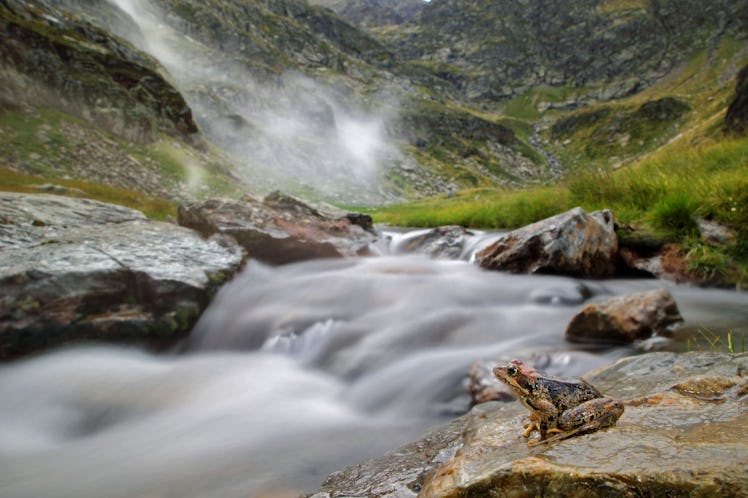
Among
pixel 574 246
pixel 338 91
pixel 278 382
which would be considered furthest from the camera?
pixel 338 91

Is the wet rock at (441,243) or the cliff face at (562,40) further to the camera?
the cliff face at (562,40)

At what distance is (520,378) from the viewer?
2172mm

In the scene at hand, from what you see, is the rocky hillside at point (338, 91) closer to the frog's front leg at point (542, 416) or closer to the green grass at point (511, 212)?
the green grass at point (511, 212)

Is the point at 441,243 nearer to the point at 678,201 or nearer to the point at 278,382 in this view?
the point at 678,201

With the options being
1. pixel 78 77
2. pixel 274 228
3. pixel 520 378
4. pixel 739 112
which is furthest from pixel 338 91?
pixel 520 378

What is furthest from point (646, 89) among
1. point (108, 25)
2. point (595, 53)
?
point (108, 25)

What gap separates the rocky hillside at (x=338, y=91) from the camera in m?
21.9


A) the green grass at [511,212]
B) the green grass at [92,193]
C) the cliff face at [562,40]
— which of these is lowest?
the green grass at [511,212]

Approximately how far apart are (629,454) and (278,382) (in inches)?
189

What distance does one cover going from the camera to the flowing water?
12.5ft

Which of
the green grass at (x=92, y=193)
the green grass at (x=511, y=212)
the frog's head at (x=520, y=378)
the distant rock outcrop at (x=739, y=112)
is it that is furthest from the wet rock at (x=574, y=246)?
the distant rock outcrop at (x=739, y=112)

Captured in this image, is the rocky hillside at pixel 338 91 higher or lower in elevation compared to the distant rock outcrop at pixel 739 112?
higher

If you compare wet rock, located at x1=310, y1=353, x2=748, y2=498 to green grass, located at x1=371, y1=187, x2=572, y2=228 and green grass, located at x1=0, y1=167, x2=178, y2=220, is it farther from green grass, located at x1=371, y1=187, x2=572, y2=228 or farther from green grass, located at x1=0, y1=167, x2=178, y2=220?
green grass, located at x1=0, y1=167, x2=178, y2=220

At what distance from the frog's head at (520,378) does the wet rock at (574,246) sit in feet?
22.6
